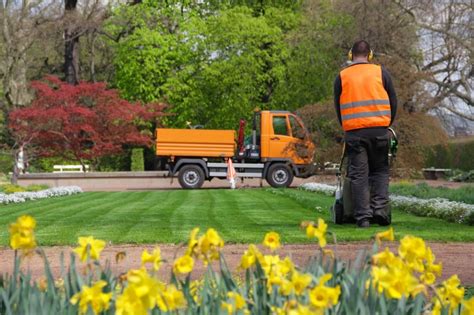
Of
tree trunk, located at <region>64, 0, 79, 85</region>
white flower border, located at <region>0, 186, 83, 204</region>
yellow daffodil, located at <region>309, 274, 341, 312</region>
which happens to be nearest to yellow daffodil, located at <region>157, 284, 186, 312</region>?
yellow daffodil, located at <region>309, 274, 341, 312</region>

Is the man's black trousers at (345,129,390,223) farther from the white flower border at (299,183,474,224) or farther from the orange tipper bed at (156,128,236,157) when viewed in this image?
the orange tipper bed at (156,128,236,157)

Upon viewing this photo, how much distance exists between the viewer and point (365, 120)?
9.23 metres

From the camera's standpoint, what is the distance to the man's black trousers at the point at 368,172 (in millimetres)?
9312

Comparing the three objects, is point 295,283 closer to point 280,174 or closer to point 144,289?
point 144,289

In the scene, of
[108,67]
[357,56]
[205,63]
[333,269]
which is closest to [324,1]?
[205,63]

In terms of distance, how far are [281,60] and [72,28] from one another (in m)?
10.3

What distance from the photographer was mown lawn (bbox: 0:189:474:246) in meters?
9.27

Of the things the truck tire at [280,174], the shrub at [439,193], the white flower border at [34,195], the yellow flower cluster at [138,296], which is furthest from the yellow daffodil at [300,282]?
the truck tire at [280,174]

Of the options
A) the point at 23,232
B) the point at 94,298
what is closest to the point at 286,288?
the point at 94,298

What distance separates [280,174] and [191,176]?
306 centimetres

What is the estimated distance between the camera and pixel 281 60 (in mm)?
39625

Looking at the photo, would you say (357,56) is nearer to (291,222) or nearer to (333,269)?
(291,222)

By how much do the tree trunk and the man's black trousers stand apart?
32168mm

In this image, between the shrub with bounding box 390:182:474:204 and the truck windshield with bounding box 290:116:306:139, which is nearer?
the shrub with bounding box 390:182:474:204
